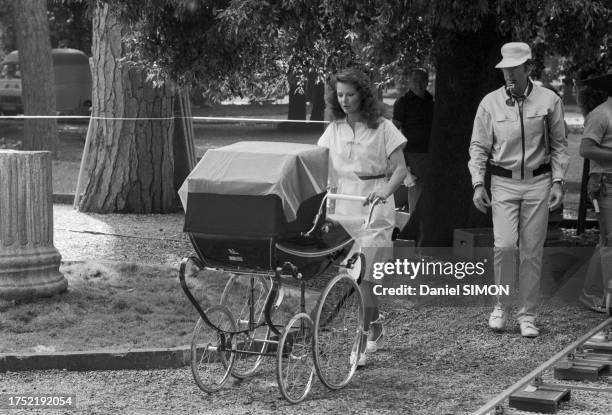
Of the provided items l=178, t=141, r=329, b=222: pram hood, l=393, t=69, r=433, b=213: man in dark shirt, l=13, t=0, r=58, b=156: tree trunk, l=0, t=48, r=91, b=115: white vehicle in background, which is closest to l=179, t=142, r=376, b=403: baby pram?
l=178, t=141, r=329, b=222: pram hood

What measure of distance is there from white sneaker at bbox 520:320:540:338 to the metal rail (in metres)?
0.39

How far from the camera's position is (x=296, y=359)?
6258 mm

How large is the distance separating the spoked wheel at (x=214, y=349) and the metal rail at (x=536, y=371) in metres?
1.52

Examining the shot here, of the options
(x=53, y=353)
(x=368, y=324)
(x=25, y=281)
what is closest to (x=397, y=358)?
(x=368, y=324)

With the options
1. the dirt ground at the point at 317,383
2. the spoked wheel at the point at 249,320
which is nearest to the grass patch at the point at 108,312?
the dirt ground at the point at 317,383

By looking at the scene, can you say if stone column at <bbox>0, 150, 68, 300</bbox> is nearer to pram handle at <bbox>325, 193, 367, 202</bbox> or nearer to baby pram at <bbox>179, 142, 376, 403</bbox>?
baby pram at <bbox>179, 142, 376, 403</bbox>

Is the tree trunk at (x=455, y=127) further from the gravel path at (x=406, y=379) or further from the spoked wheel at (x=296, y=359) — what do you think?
the spoked wheel at (x=296, y=359)

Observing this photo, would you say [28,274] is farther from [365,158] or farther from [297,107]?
[297,107]

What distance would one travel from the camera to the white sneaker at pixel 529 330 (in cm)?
802

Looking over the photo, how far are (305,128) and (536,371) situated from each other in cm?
920

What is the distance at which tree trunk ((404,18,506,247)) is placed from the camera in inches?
406

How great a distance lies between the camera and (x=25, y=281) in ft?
27.8

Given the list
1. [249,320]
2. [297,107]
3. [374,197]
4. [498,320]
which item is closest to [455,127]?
[498,320]

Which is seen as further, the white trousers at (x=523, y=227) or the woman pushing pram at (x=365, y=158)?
the white trousers at (x=523, y=227)
